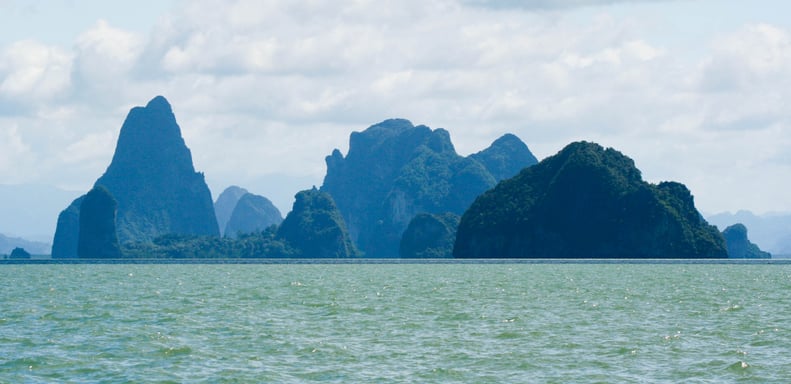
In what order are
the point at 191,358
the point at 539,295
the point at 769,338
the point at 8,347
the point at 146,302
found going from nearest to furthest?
the point at 191,358
the point at 8,347
the point at 769,338
the point at 146,302
the point at 539,295

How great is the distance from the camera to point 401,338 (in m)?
49.1

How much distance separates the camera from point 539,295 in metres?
81.8

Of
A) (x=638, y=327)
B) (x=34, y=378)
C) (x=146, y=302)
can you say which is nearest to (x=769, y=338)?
(x=638, y=327)

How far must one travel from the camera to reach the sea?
1497 inches

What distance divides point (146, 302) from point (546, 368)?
144 ft

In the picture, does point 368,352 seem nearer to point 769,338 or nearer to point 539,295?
point 769,338

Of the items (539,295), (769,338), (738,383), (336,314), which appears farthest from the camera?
(539,295)

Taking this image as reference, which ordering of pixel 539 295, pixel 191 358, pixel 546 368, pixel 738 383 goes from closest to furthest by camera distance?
pixel 738 383
pixel 546 368
pixel 191 358
pixel 539 295

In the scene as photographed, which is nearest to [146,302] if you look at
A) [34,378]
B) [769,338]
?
[34,378]

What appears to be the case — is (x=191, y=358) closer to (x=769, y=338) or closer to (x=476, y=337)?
(x=476, y=337)

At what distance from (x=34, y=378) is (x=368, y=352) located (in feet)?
43.5

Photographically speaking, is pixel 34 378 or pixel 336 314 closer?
pixel 34 378

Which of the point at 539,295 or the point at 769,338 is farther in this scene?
the point at 539,295

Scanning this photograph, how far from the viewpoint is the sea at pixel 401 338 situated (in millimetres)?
38031
